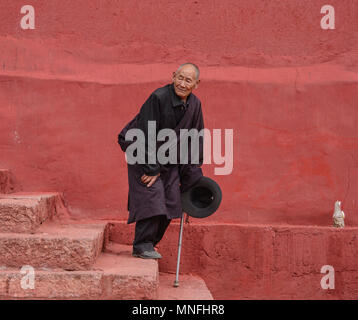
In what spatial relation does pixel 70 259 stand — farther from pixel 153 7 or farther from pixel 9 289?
pixel 153 7

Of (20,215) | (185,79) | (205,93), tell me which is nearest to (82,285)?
(20,215)

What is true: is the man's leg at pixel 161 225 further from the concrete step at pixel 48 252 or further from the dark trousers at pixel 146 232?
the concrete step at pixel 48 252

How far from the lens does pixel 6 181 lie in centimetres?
527

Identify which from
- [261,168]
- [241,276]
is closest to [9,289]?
[241,276]

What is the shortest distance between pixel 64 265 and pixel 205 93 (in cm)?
243

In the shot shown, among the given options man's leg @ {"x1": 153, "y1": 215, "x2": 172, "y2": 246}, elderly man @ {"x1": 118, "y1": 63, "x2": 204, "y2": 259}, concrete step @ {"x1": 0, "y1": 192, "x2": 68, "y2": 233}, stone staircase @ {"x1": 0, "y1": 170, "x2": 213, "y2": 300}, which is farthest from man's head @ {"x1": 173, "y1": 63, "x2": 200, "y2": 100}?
concrete step @ {"x1": 0, "y1": 192, "x2": 68, "y2": 233}

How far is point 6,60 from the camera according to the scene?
568 centimetres

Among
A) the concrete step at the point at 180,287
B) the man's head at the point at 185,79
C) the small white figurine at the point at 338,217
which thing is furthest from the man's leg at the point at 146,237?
the small white figurine at the point at 338,217

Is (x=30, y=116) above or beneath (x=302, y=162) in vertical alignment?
above

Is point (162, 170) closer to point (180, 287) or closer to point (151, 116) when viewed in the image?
point (151, 116)

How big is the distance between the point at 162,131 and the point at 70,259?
3.87ft

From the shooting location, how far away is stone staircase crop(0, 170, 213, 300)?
368cm

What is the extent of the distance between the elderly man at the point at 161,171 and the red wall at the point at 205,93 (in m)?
1.03

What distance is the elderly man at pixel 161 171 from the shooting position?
14.0ft
